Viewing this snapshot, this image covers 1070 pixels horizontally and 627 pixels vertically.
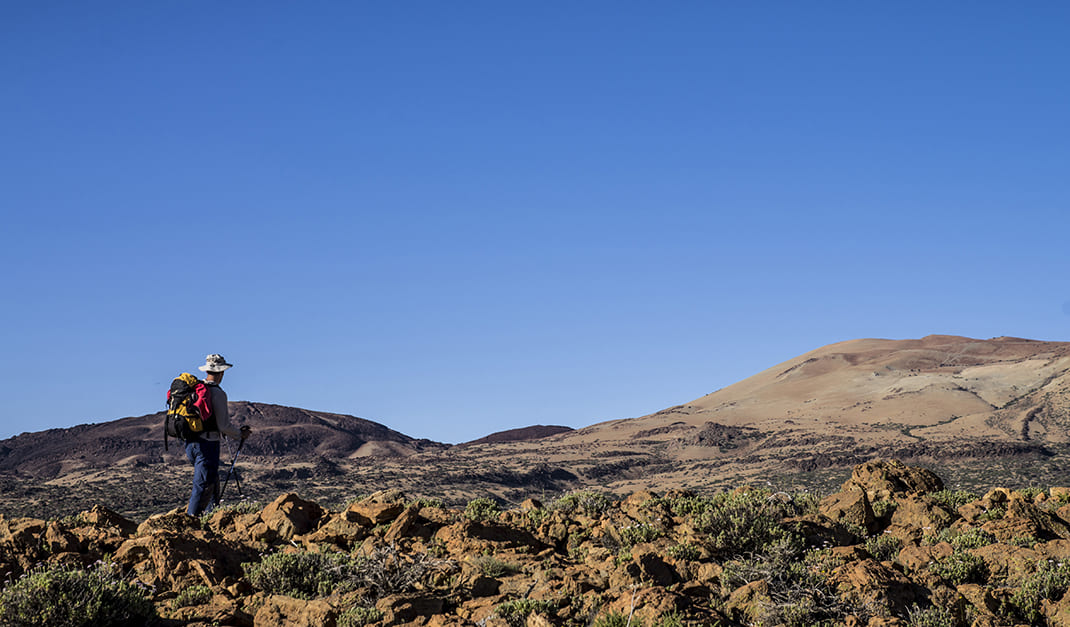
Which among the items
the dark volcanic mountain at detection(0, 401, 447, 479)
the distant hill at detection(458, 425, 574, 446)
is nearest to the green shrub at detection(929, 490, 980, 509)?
the dark volcanic mountain at detection(0, 401, 447, 479)

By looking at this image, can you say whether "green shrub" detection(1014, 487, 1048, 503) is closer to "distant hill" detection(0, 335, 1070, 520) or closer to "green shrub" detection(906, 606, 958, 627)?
"green shrub" detection(906, 606, 958, 627)

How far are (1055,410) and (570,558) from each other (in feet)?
188

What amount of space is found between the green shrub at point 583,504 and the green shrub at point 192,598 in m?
4.15

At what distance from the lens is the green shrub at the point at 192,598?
21.1ft

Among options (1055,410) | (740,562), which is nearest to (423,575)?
(740,562)

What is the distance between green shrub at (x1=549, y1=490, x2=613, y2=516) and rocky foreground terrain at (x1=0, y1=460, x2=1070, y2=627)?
186 millimetres

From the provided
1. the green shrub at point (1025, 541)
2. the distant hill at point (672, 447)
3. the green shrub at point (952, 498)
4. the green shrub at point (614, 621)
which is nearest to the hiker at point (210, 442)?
the green shrub at point (614, 621)

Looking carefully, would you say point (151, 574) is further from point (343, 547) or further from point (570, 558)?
point (570, 558)

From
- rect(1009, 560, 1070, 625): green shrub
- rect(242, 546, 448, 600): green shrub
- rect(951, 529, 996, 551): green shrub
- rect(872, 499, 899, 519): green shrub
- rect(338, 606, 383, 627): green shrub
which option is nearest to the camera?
rect(338, 606, 383, 627): green shrub

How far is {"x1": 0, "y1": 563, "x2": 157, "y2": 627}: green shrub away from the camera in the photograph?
5.66 metres

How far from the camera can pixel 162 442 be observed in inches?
2694

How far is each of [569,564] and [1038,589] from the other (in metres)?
3.49

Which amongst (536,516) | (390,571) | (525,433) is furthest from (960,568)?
(525,433)

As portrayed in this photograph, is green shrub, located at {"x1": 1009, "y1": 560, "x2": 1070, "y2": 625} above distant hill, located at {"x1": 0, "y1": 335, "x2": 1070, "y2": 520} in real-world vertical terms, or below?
below
